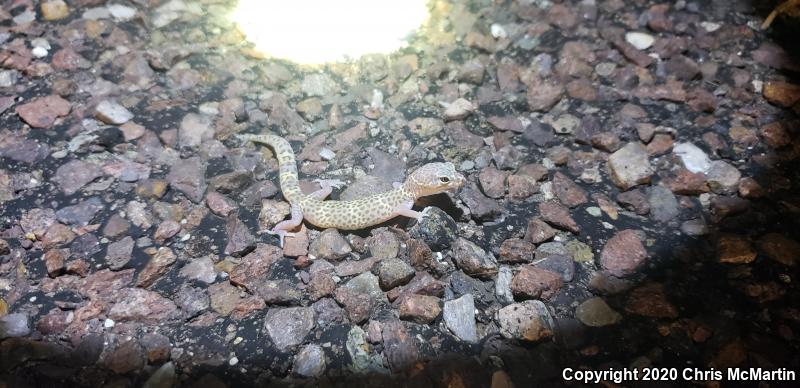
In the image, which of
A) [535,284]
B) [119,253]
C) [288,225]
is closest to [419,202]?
[288,225]

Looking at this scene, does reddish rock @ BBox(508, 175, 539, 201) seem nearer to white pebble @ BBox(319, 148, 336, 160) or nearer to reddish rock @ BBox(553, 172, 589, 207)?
reddish rock @ BBox(553, 172, 589, 207)

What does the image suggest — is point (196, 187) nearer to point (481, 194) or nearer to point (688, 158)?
point (481, 194)

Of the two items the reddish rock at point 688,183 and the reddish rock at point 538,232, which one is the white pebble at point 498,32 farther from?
the reddish rock at point 538,232

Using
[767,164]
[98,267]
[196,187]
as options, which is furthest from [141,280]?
[767,164]

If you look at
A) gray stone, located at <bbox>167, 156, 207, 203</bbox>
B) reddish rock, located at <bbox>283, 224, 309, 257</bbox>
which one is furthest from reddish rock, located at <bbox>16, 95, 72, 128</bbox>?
reddish rock, located at <bbox>283, 224, 309, 257</bbox>

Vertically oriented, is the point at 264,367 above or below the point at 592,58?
below

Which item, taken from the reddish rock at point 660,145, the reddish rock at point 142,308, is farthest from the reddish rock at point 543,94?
the reddish rock at point 142,308
